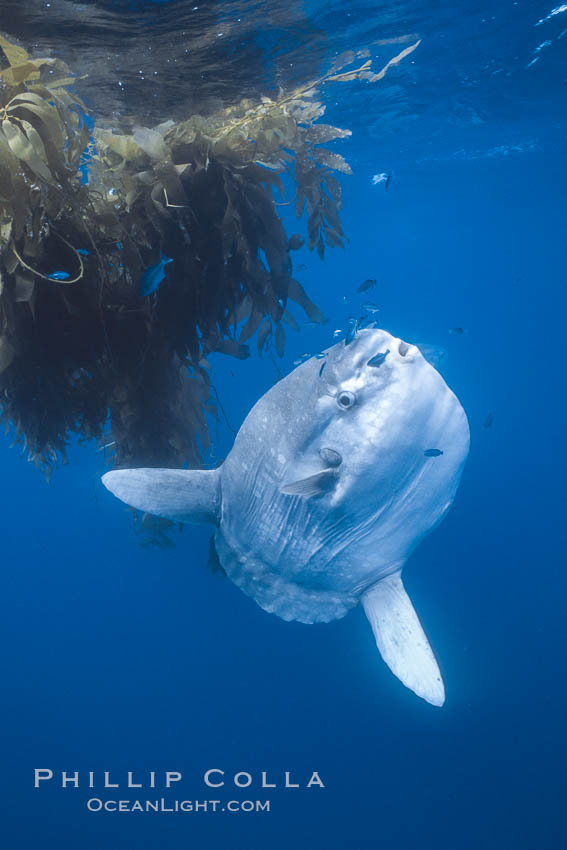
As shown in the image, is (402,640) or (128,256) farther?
(128,256)

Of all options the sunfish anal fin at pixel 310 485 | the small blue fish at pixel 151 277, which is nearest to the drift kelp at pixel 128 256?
the small blue fish at pixel 151 277

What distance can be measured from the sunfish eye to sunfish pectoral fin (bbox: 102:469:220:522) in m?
0.89

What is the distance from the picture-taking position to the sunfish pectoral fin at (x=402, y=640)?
8.06ft


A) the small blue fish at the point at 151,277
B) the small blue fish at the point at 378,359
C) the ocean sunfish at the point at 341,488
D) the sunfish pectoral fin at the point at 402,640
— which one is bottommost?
the sunfish pectoral fin at the point at 402,640

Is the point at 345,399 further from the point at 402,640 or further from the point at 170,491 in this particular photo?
the point at 402,640

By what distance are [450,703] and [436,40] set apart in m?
14.8

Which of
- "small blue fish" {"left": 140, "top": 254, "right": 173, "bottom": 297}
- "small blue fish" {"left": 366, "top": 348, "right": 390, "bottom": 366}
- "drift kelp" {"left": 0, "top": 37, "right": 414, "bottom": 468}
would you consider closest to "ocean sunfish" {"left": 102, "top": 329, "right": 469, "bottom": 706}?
"small blue fish" {"left": 366, "top": 348, "right": 390, "bottom": 366}

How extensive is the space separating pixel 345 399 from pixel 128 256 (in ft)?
5.55

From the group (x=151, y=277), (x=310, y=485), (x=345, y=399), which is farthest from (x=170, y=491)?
(x=151, y=277)

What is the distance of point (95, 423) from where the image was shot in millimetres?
4020

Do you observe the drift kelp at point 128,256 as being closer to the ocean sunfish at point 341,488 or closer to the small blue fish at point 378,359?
the ocean sunfish at point 341,488

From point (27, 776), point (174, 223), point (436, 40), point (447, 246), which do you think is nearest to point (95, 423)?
point (174, 223)

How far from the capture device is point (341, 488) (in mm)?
2686

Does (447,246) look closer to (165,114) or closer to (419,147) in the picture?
(419,147)
